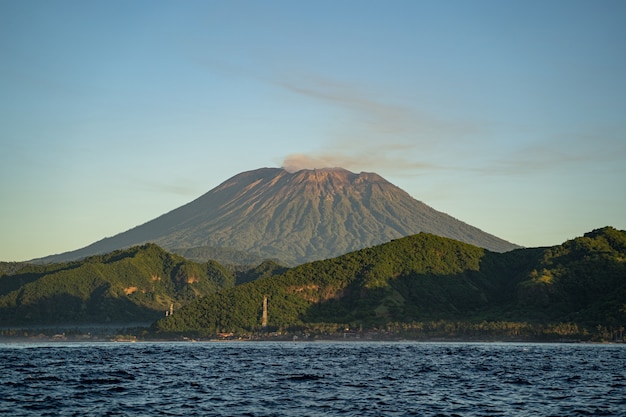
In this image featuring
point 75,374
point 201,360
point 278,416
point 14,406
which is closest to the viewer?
point 278,416

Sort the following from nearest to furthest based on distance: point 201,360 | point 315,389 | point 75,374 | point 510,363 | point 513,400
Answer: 1. point 513,400
2. point 315,389
3. point 75,374
4. point 510,363
5. point 201,360

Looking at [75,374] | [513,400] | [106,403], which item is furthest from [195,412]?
[75,374]

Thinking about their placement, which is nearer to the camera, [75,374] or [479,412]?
[479,412]

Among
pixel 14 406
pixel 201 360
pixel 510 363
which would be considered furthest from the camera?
pixel 201 360

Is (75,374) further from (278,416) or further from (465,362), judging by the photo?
(465,362)

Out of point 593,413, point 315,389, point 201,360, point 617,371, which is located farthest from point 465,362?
point 593,413

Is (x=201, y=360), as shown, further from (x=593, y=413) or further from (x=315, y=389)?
(x=593, y=413)
